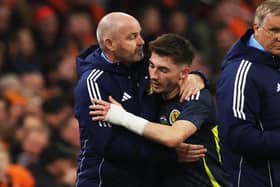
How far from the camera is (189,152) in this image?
692 centimetres

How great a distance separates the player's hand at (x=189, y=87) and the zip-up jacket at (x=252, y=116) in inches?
6.1

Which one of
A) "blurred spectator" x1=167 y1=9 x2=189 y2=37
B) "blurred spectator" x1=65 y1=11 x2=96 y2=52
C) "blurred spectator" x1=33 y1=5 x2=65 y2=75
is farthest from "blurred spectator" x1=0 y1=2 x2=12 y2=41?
"blurred spectator" x1=167 y1=9 x2=189 y2=37

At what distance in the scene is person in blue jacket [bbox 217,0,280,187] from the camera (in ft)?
22.1

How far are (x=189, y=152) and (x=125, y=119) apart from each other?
17.4 inches

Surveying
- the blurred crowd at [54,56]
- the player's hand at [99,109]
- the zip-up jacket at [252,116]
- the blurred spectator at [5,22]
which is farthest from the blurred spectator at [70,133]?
the zip-up jacket at [252,116]

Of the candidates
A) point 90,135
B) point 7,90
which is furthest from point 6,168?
point 90,135

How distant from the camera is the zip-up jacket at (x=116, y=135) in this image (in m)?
6.88

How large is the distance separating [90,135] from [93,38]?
265 inches

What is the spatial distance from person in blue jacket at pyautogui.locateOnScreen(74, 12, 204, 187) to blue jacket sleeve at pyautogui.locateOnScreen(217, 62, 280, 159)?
0.39 metres

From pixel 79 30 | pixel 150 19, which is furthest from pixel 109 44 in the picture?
pixel 150 19

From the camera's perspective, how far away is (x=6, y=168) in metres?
9.71

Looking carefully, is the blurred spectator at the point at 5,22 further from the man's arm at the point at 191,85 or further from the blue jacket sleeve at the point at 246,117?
the blue jacket sleeve at the point at 246,117

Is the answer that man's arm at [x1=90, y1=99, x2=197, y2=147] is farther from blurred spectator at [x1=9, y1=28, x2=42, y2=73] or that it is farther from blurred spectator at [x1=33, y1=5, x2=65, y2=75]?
blurred spectator at [x1=33, y1=5, x2=65, y2=75]

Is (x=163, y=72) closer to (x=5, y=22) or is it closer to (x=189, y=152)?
(x=189, y=152)
